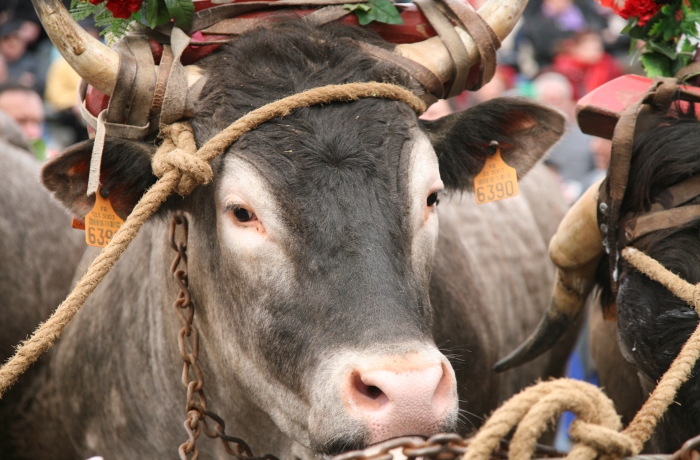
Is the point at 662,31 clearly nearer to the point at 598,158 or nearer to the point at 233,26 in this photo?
the point at 233,26

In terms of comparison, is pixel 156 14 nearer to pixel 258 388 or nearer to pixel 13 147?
pixel 258 388

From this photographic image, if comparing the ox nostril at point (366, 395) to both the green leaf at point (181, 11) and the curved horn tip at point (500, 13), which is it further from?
the curved horn tip at point (500, 13)

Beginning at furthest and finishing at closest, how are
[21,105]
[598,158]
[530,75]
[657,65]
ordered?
[530,75]
[598,158]
[21,105]
[657,65]

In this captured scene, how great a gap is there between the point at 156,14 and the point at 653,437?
2391 mm

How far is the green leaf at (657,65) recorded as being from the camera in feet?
11.3

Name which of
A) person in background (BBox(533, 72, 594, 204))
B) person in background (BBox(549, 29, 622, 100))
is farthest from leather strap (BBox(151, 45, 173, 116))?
person in background (BBox(549, 29, 622, 100))

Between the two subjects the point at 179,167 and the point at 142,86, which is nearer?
the point at 179,167

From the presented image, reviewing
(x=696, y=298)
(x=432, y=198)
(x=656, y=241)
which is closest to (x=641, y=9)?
(x=656, y=241)

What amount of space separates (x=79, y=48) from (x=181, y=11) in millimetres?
407

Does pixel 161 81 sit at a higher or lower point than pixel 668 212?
higher

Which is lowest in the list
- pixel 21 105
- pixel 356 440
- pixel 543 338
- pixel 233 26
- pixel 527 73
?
pixel 527 73

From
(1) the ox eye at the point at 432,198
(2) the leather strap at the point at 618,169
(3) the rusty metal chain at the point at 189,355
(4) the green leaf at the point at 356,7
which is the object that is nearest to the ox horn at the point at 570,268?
(2) the leather strap at the point at 618,169

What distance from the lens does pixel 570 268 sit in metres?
3.67

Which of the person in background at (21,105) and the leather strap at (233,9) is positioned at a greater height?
the leather strap at (233,9)
